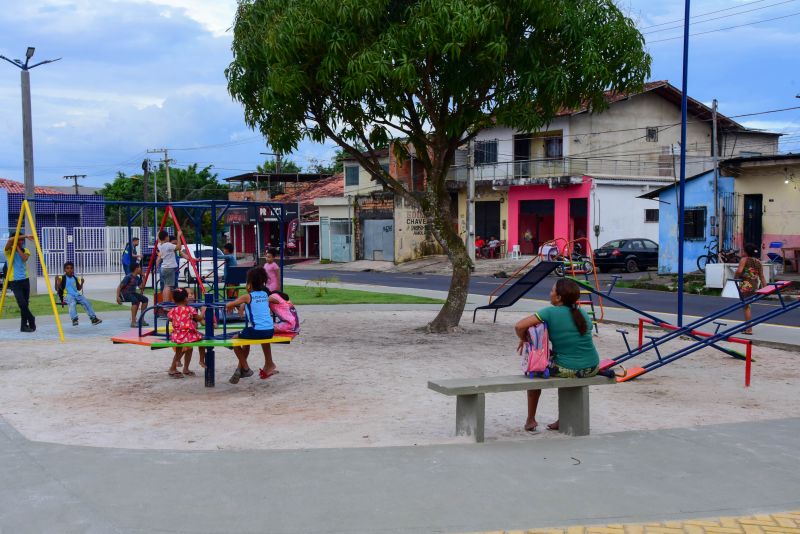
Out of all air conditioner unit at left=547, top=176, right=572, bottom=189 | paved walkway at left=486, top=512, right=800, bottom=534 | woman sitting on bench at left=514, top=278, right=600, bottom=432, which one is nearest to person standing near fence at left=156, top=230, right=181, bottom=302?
woman sitting on bench at left=514, top=278, right=600, bottom=432

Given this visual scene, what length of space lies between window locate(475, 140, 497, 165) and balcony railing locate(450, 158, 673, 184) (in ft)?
1.15

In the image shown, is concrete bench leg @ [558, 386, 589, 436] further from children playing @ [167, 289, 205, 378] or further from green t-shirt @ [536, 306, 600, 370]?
children playing @ [167, 289, 205, 378]

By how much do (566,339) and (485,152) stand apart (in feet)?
124

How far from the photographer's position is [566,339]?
746 centimetres

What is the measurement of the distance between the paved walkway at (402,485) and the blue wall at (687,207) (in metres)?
24.9

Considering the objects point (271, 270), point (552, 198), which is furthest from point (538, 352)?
point (552, 198)

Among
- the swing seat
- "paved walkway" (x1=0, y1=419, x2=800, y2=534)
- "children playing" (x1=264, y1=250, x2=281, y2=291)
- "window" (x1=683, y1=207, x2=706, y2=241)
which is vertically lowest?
"paved walkway" (x1=0, y1=419, x2=800, y2=534)

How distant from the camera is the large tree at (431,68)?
41.5ft

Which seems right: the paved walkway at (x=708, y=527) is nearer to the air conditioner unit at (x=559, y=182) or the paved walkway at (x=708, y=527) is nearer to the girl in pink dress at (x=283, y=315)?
the girl in pink dress at (x=283, y=315)

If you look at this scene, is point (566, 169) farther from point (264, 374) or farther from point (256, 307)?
point (256, 307)

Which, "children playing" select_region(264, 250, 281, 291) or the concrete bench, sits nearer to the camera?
the concrete bench

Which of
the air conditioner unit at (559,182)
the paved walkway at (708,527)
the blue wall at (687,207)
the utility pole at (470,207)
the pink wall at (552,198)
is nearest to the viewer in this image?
the paved walkway at (708,527)

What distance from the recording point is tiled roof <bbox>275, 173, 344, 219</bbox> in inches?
2153

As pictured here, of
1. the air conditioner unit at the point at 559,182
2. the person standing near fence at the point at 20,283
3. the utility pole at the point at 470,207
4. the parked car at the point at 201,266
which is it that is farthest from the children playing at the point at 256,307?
the air conditioner unit at the point at 559,182
